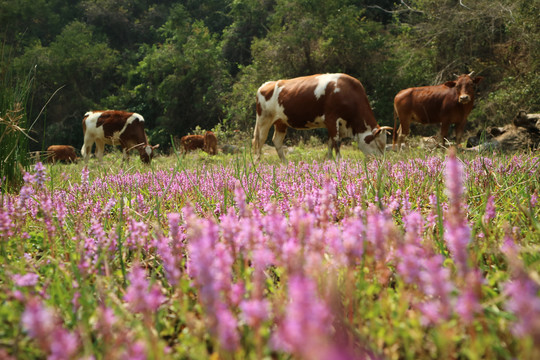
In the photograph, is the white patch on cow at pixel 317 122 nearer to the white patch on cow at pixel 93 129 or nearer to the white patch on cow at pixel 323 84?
the white patch on cow at pixel 323 84

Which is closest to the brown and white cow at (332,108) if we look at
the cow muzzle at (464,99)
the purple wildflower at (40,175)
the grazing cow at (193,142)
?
the cow muzzle at (464,99)

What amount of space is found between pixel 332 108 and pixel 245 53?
2784 cm

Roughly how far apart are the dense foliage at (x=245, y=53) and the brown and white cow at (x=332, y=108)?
266 inches

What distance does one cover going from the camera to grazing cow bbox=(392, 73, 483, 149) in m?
8.92

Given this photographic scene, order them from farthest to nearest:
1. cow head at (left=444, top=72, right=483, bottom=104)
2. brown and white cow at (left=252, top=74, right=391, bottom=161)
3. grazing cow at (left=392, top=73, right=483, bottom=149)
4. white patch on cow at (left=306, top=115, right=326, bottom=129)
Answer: grazing cow at (left=392, top=73, right=483, bottom=149)
cow head at (left=444, top=72, right=483, bottom=104)
white patch on cow at (left=306, top=115, right=326, bottom=129)
brown and white cow at (left=252, top=74, right=391, bottom=161)

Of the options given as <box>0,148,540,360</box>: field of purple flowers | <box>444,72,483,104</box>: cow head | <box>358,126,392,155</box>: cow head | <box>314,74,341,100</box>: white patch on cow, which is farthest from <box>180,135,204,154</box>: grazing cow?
<box>0,148,540,360</box>: field of purple flowers

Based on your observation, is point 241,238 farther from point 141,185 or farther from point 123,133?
point 123,133

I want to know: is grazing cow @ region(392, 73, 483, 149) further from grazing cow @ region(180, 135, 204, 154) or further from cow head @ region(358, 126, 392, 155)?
grazing cow @ region(180, 135, 204, 154)

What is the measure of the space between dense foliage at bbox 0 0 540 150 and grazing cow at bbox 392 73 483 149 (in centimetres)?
593

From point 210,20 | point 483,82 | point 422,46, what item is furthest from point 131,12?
point 483,82

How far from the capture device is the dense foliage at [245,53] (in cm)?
1633

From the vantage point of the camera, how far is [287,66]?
74.1ft

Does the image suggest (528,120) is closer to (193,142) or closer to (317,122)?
(317,122)

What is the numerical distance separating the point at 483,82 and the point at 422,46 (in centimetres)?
369
